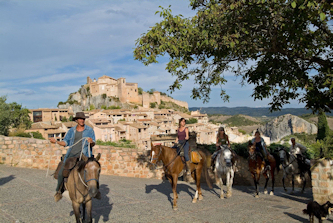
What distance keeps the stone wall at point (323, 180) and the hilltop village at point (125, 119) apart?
23.0 ft

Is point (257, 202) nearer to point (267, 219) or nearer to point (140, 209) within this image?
point (267, 219)

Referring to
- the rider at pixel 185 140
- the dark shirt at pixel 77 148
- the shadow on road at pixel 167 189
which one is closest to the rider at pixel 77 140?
the dark shirt at pixel 77 148

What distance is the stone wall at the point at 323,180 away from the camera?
7938 mm

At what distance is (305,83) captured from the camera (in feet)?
29.4

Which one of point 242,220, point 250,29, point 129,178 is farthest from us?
point 129,178

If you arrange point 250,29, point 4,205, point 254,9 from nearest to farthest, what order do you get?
point 4,205
point 254,9
point 250,29

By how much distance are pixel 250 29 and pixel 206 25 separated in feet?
4.78

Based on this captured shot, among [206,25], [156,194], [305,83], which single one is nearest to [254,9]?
[206,25]

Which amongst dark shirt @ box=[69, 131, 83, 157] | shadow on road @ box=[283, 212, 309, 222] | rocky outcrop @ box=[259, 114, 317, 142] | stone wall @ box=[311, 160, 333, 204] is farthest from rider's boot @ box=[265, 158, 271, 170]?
rocky outcrop @ box=[259, 114, 317, 142]

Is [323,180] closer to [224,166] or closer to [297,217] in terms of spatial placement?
[297,217]

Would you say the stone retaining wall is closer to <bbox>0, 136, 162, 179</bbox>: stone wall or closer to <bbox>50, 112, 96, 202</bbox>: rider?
<bbox>0, 136, 162, 179</bbox>: stone wall

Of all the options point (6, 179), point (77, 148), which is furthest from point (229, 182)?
point (6, 179)

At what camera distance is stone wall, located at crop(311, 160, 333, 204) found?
7.94m

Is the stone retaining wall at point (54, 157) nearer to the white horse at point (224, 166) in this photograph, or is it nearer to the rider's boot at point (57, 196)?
the white horse at point (224, 166)
